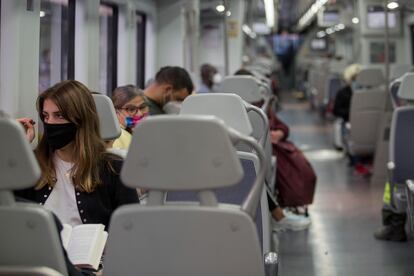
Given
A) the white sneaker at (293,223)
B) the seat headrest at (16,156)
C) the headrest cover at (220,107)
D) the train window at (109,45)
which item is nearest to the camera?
the seat headrest at (16,156)

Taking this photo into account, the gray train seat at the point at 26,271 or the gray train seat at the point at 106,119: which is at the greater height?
the gray train seat at the point at 106,119

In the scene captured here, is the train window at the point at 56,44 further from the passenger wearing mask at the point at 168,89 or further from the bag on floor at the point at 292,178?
the bag on floor at the point at 292,178

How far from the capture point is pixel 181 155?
2.07 m

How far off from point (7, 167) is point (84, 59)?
3.87 meters

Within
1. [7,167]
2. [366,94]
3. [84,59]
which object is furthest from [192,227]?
[366,94]

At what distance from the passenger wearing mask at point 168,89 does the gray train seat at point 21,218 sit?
3.06 metres

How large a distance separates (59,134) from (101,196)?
293mm

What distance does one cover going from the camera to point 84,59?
5.78 metres

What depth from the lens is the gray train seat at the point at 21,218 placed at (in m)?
1.97

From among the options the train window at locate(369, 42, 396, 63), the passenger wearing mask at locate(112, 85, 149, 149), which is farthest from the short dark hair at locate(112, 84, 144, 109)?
the train window at locate(369, 42, 396, 63)

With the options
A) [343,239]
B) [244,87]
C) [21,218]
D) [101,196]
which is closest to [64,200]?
[101,196]

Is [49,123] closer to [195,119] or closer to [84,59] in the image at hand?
[195,119]

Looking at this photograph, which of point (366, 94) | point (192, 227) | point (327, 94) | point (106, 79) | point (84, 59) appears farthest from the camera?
point (327, 94)

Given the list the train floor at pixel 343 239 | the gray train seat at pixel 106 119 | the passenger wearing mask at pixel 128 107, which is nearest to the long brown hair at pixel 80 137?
the gray train seat at pixel 106 119
